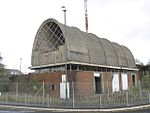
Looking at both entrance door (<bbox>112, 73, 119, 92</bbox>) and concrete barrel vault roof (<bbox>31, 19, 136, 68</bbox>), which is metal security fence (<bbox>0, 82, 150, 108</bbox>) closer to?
concrete barrel vault roof (<bbox>31, 19, 136, 68</bbox>)

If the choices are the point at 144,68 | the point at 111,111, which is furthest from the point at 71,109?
the point at 144,68

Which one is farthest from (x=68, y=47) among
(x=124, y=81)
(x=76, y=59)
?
(x=124, y=81)

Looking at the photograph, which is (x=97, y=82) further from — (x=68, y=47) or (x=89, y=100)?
(x=89, y=100)

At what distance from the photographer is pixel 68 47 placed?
48406 mm

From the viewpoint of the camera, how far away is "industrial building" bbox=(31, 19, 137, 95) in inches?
1907

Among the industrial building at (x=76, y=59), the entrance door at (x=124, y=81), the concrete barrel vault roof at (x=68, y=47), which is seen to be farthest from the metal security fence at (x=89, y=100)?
the entrance door at (x=124, y=81)

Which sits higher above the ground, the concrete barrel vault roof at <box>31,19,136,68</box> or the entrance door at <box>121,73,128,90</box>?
the concrete barrel vault roof at <box>31,19,136,68</box>

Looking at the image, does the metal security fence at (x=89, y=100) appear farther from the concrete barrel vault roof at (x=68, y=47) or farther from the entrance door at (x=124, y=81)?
the entrance door at (x=124, y=81)

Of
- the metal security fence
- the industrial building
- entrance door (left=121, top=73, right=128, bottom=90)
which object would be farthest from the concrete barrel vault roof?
the metal security fence

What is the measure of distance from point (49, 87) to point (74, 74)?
29.1 feet

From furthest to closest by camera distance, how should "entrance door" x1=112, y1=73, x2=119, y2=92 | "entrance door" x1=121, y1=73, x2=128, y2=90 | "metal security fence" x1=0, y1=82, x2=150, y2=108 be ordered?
"entrance door" x1=121, y1=73, x2=128, y2=90 → "entrance door" x1=112, y1=73, x2=119, y2=92 → "metal security fence" x1=0, y1=82, x2=150, y2=108

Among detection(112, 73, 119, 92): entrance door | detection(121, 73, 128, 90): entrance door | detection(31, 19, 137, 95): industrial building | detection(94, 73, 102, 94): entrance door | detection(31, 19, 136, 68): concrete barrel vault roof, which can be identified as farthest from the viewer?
detection(121, 73, 128, 90): entrance door

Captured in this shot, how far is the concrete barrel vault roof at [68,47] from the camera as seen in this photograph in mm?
50250

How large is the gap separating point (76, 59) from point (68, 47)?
8.75 feet
